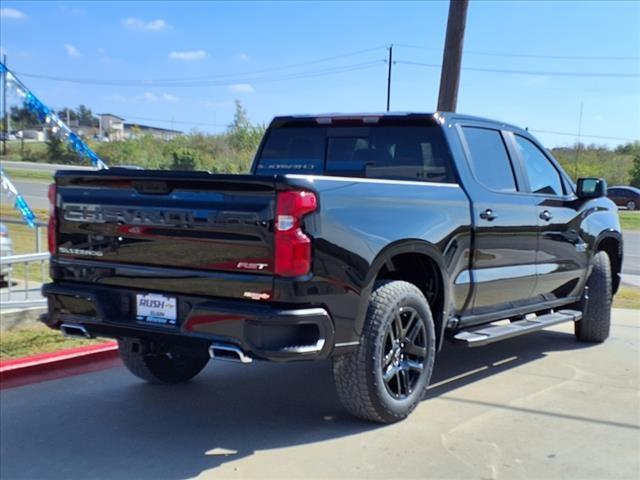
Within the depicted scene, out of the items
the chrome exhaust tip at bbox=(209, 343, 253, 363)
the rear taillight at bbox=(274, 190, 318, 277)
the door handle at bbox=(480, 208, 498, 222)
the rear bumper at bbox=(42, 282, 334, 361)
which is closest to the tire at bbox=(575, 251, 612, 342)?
the door handle at bbox=(480, 208, 498, 222)

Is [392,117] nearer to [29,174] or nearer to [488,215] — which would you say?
[488,215]

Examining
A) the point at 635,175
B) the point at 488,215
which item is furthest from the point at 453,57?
the point at 635,175

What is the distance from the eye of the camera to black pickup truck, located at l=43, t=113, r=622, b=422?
3910 millimetres

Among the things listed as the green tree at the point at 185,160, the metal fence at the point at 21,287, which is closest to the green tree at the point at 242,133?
the green tree at the point at 185,160

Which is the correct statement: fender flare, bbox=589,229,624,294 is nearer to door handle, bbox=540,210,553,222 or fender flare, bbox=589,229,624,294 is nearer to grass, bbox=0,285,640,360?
door handle, bbox=540,210,553,222

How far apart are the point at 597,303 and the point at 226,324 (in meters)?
4.59

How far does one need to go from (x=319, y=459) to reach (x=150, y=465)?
3.14ft

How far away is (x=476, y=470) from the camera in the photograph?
4000 millimetres

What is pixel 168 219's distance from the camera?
4.15 meters

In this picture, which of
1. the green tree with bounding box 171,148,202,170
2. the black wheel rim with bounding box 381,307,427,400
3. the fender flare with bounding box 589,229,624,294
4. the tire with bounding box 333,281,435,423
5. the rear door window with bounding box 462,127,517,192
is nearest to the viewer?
the tire with bounding box 333,281,435,423

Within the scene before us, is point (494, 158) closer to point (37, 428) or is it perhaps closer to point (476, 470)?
point (476, 470)

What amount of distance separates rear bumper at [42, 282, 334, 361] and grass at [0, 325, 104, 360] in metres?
2.07

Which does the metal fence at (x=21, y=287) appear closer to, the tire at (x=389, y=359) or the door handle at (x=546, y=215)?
the tire at (x=389, y=359)

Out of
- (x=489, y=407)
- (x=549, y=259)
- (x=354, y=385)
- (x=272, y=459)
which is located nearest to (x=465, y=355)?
(x=549, y=259)
